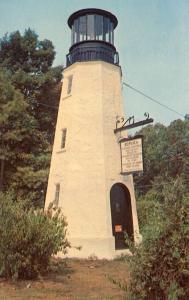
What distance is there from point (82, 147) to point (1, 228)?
7.65 m

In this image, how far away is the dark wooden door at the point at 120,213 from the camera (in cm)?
1766

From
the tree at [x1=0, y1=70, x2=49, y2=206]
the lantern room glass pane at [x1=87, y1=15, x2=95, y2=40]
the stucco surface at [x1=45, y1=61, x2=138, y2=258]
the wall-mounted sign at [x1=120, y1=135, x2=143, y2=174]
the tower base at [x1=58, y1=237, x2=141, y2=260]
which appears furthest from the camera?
the tree at [x1=0, y1=70, x2=49, y2=206]

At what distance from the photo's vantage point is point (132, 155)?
16.7m

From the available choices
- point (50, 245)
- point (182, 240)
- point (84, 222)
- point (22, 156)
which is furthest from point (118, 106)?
point (182, 240)

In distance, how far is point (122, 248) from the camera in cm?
1755

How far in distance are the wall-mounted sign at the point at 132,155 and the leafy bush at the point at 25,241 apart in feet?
18.9

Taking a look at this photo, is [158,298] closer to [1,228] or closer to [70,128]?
[1,228]

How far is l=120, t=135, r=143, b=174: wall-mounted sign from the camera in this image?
16166 millimetres

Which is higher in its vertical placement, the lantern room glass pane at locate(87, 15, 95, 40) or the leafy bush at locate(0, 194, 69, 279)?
the lantern room glass pane at locate(87, 15, 95, 40)

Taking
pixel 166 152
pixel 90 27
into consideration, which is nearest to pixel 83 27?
pixel 90 27

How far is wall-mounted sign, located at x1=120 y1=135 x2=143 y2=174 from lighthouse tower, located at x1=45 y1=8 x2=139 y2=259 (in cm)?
72

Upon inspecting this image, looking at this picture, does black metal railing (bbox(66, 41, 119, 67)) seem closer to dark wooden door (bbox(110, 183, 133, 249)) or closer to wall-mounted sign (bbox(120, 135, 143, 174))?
wall-mounted sign (bbox(120, 135, 143, 174))

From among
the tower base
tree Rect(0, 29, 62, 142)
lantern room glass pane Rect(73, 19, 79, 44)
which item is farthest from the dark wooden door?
tree Rect(0, 29, 62, 142)

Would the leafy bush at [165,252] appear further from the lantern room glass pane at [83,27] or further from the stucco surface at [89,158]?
the lantern room glass pane at [83,27]
